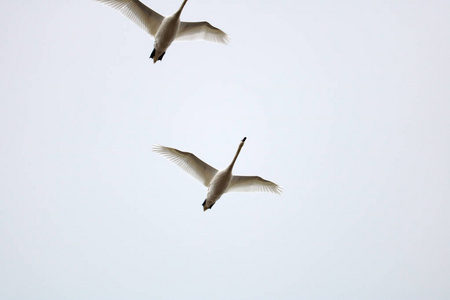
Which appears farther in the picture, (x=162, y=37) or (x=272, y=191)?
(x=272, y=191)

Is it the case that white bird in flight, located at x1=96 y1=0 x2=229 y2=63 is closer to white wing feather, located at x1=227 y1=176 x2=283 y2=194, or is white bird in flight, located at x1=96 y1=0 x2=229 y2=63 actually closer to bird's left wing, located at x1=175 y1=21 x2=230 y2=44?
bird's left wing, located at x1=175 y1=21 x2=230 y2=44

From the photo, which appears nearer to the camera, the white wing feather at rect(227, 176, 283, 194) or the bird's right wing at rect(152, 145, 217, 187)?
the bird's right wing at rect(152, 145, 217, 187)

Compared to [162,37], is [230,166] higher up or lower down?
lower down

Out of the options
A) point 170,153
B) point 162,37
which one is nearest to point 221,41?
point 162,37

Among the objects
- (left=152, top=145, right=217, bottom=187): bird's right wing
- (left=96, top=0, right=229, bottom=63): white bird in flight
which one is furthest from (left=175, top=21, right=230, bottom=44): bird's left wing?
(left=152, top=145, right=217, bottom=187): bird's right wing

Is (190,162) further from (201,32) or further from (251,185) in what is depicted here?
(201,32)

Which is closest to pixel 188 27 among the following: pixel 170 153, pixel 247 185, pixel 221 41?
pixel 221 41

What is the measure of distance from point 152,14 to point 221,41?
14.8ft

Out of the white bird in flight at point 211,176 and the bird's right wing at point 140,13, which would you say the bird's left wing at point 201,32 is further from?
the white bird in flight at point 211,176

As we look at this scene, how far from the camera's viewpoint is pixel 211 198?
34.0 metres

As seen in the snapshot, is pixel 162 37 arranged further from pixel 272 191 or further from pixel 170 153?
pixel 272 191

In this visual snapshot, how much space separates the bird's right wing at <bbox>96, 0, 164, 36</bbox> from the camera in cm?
3206

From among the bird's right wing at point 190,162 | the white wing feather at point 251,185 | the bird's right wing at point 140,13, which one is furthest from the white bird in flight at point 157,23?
the white wing feather at point 251,185

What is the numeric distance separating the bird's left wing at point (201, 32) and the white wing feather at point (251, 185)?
750cm
